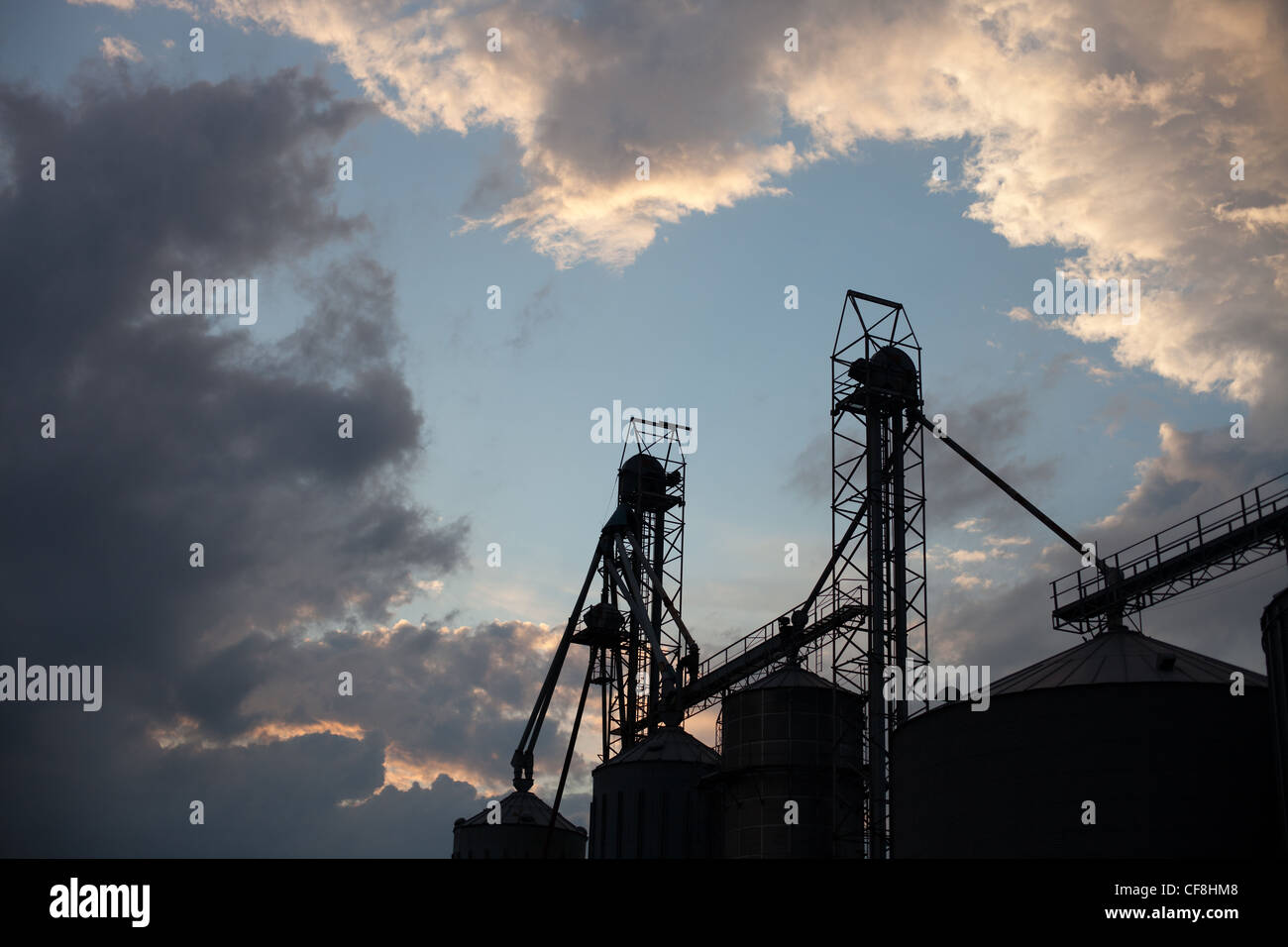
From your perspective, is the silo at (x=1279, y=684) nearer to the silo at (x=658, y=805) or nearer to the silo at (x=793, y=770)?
the silo at (x=793, y=770)

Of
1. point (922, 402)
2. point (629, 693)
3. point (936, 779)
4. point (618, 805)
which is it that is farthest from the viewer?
point (629, 693)

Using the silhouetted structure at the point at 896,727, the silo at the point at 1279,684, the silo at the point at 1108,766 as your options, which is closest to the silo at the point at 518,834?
the silhouetted structure at the point at 896,727

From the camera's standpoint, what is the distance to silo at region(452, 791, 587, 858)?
193 ft

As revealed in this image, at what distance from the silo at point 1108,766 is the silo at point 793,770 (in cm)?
1093

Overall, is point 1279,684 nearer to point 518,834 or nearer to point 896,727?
point 896,727

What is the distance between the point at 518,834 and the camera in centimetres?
5912

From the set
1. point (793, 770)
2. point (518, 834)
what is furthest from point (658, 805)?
point (518, 834)

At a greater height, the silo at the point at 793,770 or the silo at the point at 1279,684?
the silo at the point at 1279,684

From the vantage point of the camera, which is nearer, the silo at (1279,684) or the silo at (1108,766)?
the silo at (1279,684)

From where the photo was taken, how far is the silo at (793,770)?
42.0 metres
